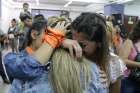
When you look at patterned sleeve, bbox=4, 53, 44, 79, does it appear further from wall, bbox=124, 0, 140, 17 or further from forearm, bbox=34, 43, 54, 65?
wall, bbox=124, 0, 140, 17

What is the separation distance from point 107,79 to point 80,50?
26cm

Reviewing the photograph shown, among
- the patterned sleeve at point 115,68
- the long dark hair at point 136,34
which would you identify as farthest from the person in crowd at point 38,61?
the long dark hair at point 136,34

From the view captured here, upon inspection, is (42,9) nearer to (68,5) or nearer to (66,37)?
(68,5)

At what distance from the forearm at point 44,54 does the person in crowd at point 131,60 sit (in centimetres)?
150

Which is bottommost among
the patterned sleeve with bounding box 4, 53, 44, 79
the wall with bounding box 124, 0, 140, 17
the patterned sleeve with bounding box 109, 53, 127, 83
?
the wall with bounding box 124, 0, 140, 17

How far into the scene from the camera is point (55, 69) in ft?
4.23

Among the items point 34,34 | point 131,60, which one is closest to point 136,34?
point 131,60

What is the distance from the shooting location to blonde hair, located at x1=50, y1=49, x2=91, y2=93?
1.28 meters

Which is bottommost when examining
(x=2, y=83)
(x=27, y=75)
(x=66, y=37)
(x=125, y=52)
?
(x=2, y=83)

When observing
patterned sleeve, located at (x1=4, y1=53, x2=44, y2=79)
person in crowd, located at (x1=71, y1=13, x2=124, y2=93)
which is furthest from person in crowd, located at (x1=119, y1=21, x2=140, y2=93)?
patterned sleeve, located at (x1=4, y1=53, x2=44, y2=79)

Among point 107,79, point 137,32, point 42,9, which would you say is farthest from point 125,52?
point 42,9

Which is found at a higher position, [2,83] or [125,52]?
[125,52]

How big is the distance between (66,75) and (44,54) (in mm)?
127

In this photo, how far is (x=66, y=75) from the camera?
128 cm
